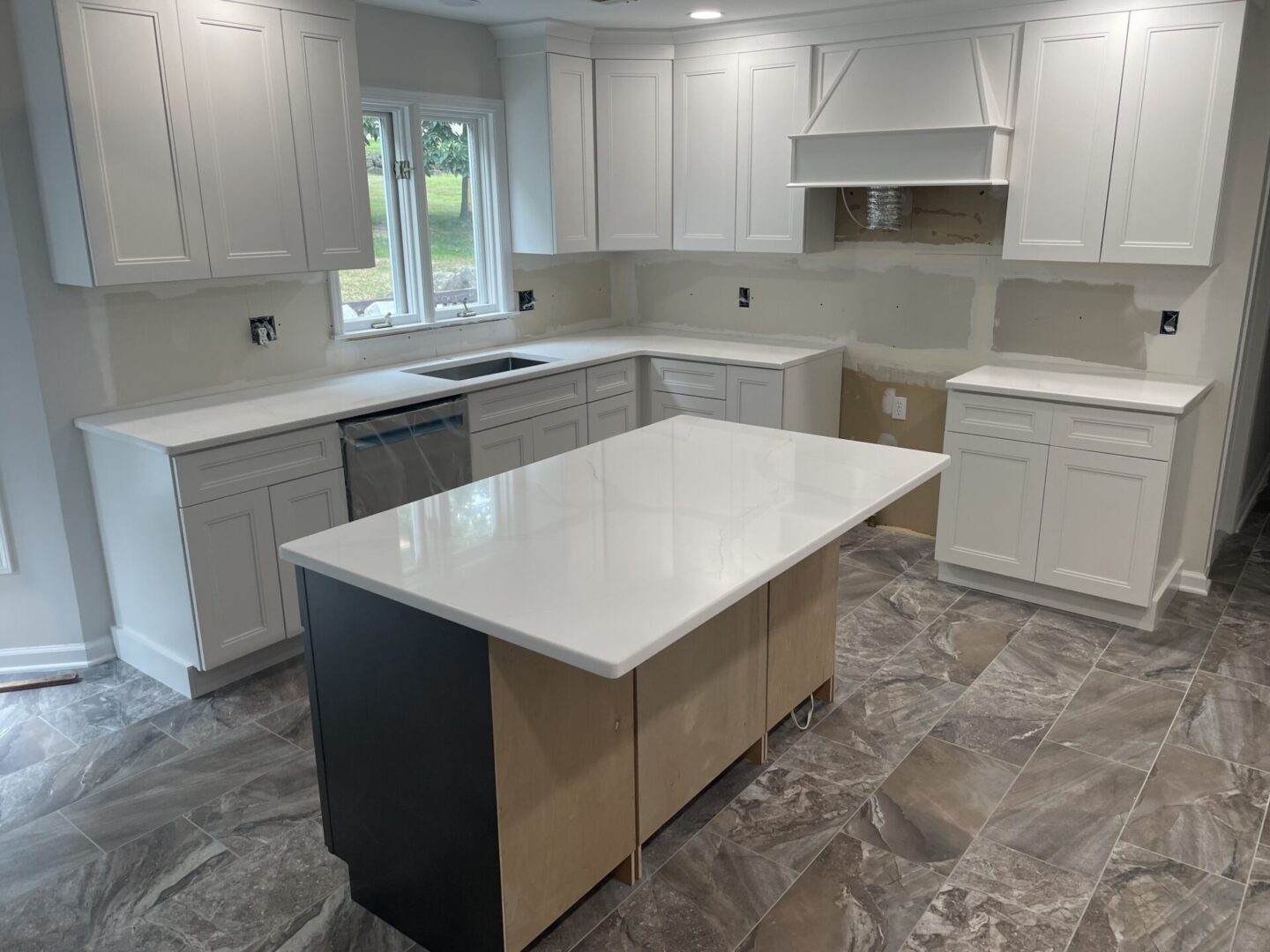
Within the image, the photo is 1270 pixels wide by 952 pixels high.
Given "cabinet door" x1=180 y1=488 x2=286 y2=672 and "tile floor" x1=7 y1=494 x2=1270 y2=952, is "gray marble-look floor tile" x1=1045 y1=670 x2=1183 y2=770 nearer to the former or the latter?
"tile floor" x1=7 y1=494 x2=1270 y2=952

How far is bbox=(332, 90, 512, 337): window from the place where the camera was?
4199 millimetres

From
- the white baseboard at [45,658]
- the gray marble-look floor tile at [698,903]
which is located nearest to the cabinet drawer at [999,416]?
the gray marble-look floor tile at [698,903]

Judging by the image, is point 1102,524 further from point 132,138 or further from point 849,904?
point 132,138

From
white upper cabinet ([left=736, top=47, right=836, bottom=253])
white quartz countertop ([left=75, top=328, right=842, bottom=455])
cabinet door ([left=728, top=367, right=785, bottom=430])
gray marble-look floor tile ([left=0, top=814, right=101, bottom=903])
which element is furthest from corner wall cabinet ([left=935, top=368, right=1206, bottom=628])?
gray marble-look floor tile ([left=0, top=814, right=101, bottom=903])

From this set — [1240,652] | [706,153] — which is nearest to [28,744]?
[706,153]

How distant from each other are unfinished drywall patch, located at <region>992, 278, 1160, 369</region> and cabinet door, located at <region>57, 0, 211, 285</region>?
335 cm

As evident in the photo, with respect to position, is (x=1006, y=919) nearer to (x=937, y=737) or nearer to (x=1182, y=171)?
(x=937, y=737)

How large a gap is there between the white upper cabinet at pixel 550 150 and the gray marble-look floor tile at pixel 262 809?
2.87 meters

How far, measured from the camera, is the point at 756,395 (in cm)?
448

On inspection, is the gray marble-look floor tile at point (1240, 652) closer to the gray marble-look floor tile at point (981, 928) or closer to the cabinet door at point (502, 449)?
the gray marble-look floor tile at point (981, 928)

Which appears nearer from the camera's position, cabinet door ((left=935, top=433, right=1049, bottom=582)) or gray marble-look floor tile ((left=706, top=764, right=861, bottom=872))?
gray marble-look floor tile ((left=706, top=764, right=861, bottom=872))

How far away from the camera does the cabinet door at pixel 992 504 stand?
3.72 meters

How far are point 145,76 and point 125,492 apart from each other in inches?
53.6

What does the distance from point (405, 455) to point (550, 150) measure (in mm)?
1840
